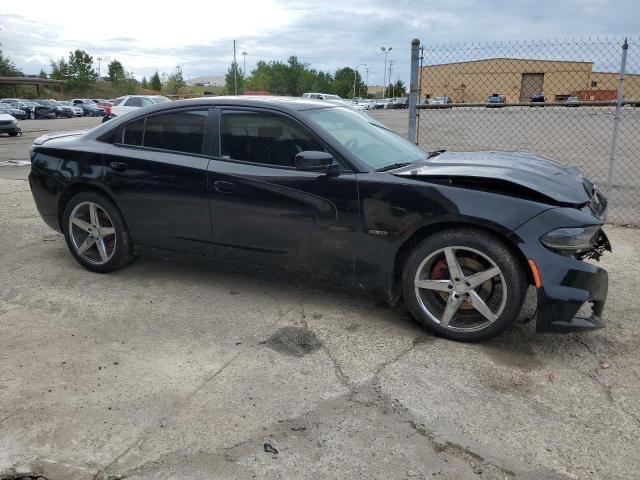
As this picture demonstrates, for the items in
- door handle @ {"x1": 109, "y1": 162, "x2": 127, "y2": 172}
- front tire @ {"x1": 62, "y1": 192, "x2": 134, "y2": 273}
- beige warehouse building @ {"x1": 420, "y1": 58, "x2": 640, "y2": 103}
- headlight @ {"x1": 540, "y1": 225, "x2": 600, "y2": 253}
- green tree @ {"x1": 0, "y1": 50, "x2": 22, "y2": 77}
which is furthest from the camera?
green tree @ {"x1": 0, "y1": 50, "x2": 22, "y2": 77}

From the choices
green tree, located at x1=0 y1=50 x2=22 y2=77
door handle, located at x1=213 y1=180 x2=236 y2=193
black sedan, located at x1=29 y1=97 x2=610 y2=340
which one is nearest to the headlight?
black sedan, located at x1=29 y1=97 x2=610 y2=340

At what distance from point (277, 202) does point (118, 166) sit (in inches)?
61.1

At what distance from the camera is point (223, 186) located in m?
4.05

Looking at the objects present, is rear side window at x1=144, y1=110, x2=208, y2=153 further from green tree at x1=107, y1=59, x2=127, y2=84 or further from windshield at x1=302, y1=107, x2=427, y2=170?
green tree at x1=107, y1=59, x2=127, y2=84

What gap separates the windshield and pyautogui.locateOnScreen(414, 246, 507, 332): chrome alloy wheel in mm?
833

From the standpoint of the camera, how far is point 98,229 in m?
4.74

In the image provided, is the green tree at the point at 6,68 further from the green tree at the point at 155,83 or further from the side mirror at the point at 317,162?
the side mirror at the point at 317,162

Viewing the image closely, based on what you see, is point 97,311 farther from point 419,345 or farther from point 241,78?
point 241,78

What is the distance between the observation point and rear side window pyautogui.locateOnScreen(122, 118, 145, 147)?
4.55 m

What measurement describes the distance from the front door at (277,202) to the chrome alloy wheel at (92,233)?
1.18 metres

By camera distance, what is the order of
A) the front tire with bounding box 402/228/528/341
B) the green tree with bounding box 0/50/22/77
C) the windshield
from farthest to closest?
the green tree with bounding box 0/50/22/77, the windshield, the front tire with bounding box 402/228/528/341

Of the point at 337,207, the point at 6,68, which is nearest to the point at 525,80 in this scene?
the point at 337,207

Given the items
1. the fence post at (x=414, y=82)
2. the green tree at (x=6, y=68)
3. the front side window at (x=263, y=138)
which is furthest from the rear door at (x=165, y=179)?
the green tree at (x=6, y=68)

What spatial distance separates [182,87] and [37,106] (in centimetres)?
5734
